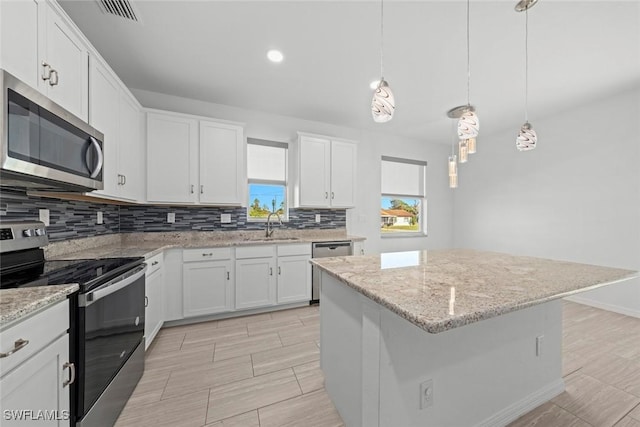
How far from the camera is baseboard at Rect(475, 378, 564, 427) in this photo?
139 cm

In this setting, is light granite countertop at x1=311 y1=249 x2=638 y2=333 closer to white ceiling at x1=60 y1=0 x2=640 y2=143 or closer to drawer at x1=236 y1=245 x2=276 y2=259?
drawer at x1=236 y1=245 x2=276 y2=259

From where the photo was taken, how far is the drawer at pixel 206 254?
2680 mm

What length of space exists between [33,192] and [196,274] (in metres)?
1.45

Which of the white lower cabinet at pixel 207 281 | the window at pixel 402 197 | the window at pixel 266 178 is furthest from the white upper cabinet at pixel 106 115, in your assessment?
the window at pixel 402 197

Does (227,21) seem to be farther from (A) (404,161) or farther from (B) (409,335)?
(A) (404,161)

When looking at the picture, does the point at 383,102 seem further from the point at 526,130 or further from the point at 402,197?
the point at 402,197

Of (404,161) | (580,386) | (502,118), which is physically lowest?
(580,386)

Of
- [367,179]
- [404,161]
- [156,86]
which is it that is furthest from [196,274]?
[404,161]

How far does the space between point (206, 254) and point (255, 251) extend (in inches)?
21.1

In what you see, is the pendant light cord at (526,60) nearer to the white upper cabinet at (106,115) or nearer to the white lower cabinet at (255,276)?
the white lower cabinet at (255,276)

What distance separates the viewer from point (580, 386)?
1742 mm

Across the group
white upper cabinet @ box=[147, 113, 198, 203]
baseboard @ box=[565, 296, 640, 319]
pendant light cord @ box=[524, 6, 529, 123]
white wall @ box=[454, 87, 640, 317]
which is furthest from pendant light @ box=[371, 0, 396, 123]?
baseboard @ box=[565, 296, 640, 319]

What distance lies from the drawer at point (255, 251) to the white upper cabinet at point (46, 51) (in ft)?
5.82

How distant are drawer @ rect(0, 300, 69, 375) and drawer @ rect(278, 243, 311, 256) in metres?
2.12
